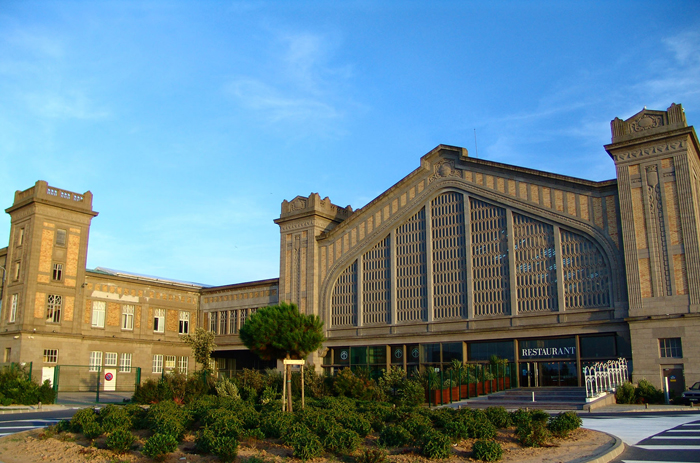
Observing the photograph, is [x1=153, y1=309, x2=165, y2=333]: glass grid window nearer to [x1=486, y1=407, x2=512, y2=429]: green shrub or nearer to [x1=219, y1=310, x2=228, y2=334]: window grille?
[x1=219, y1=310, x2=228, y2=334]: window grille

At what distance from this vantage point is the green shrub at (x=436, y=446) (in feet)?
45.1

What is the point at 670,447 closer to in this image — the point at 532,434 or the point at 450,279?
the point at 532,434

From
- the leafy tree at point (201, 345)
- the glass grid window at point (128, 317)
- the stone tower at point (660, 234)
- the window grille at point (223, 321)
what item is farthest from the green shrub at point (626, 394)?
the glass grid window at point (128, 317)

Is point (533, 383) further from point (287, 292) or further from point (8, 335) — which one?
point (8, 335)

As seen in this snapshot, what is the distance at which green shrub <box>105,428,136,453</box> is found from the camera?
593 inches

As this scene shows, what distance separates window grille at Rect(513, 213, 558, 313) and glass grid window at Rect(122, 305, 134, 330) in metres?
35.9

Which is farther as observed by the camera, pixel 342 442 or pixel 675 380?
A: pixel 675 380

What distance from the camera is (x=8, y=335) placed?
50469mm

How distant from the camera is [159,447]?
14.2 m

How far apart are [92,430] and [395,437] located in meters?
8.25

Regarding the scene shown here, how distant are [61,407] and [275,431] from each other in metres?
24.5

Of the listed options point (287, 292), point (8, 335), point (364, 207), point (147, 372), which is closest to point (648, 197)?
point (364, 207)

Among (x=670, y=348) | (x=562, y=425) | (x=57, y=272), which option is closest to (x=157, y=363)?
(x=57, y=272)

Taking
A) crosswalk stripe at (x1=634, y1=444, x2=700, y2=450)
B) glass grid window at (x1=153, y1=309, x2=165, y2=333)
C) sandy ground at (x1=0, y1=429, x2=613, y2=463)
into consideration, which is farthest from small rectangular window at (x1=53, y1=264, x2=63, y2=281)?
crosswalk stripe at (x1=634, y1=444, x2=700, y2=450)
